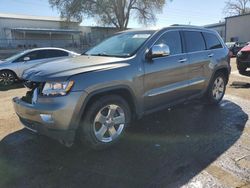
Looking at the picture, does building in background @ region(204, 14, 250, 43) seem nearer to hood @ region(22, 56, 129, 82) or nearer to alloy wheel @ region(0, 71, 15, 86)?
alloy wheel @ region(0, 71, 15, 86)

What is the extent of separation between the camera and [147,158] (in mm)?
3584

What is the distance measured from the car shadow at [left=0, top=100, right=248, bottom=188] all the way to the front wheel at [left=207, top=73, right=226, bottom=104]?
0.93 metres

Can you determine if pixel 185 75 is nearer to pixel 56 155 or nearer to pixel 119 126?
pixel 119 126

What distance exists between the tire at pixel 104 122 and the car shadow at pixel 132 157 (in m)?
0.17

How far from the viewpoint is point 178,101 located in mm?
4926

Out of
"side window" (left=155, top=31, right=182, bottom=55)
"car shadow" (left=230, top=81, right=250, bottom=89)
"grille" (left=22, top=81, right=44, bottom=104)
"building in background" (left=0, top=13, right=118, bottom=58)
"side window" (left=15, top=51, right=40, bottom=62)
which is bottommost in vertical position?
"car shadow" (left=230, top=81, right=250, bottom=89)

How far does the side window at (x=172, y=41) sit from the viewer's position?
4.56 meters

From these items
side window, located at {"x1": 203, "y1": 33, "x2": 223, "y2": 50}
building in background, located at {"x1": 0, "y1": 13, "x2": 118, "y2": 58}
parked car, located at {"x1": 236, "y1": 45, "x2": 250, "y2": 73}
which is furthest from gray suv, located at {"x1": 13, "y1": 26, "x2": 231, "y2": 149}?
building in background, located at {"x1": 0, "y1": 13, "x2": 118, "y2": 58}

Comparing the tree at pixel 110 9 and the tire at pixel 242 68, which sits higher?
the tree at pixel 110 9

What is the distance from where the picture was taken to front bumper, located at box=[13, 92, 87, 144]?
3.27 m

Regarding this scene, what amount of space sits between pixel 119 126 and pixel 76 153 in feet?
2.48

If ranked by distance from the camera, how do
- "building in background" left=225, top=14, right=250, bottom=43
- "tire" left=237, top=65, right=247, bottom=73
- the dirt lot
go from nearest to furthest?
the dirt lot → "tire" left=237, top=65, right=247, bottom=73 → "building in background" left=225, top=14, right=250, bottom=43

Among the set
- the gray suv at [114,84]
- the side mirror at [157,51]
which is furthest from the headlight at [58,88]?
the side mirror at [157,51]

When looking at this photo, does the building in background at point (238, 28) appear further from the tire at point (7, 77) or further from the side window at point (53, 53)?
the tire at point (7, 77)
